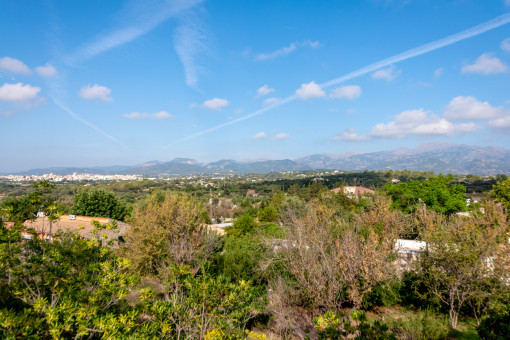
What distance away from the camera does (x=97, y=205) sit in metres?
29.6

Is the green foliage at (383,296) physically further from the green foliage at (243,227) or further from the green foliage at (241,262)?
the green foliage at (243,227)

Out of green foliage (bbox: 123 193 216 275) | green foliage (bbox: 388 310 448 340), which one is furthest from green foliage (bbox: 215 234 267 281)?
green foliage (bbox: 388 310 448 340)

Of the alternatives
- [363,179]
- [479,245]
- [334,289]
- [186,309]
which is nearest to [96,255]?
[186,309]

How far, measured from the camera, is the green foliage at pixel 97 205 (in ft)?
94.9

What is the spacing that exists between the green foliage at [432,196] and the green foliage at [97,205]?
112 ft

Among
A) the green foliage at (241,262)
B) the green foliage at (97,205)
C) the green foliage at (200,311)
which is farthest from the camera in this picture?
the green foliage at (97,205)

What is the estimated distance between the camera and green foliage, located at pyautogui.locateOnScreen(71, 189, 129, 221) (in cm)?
2892

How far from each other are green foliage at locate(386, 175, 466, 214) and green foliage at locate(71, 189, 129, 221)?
112ft

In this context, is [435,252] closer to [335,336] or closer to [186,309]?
[335,336]

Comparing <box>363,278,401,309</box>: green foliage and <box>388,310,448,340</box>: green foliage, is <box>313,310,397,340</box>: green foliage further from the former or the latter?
<box>363,278,401,309</box>: green foliage

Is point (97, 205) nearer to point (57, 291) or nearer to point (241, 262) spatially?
point (241, 262)

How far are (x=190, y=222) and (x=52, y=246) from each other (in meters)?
10.9

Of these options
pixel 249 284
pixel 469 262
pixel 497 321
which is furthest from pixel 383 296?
pixel 249 284

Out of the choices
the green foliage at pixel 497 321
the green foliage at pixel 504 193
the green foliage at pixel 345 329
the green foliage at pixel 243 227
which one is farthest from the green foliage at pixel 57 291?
the green foliage at pixel 504 193
